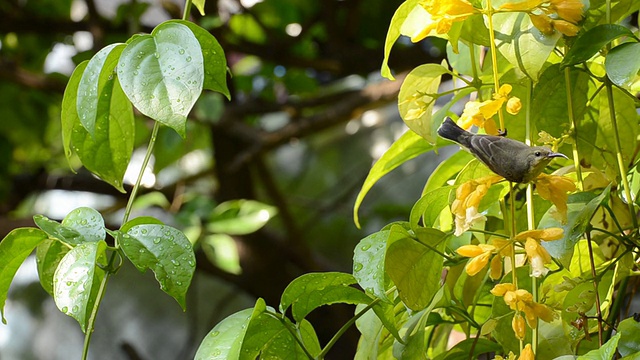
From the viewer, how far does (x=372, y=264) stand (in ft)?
1.09

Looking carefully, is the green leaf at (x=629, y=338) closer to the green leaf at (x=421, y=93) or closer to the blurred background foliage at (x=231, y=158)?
the green leaf at (x=421, y=93)

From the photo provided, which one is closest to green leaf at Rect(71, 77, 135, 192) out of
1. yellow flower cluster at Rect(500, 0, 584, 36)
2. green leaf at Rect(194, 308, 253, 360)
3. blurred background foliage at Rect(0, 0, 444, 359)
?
green leaf at Rect(194, 308, 253, 360)

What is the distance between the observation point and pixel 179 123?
334 millimetres

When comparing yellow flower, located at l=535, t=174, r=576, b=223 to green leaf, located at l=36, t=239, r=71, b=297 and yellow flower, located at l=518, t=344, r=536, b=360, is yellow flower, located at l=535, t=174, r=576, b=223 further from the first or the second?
green leaf, located at l=36, t=239, r=71, b=297

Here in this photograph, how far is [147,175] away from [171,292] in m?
1.20

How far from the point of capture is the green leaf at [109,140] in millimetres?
409

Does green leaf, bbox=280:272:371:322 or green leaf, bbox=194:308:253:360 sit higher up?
green leaf, bbox=280:272:371:322

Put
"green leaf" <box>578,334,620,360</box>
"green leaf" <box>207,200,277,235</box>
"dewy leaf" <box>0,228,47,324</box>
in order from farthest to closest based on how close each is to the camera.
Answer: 1. "green leaf" <box>207,200,277,235</box>
2. "dewy leaf" <box>0,228,47,324</box>
3. "green leaf" <box>578,334,620,360</box>

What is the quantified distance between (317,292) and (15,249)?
0.15m

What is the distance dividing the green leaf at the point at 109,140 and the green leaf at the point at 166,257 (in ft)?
0.21

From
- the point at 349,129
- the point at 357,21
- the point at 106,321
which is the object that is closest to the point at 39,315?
the point at 106,321

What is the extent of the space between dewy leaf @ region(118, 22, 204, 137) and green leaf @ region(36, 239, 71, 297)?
3.7 inches

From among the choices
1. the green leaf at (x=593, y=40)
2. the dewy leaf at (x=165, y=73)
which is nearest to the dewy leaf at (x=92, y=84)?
the dewy leaf at (x=165, y=73)

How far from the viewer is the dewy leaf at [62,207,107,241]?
365 mm
